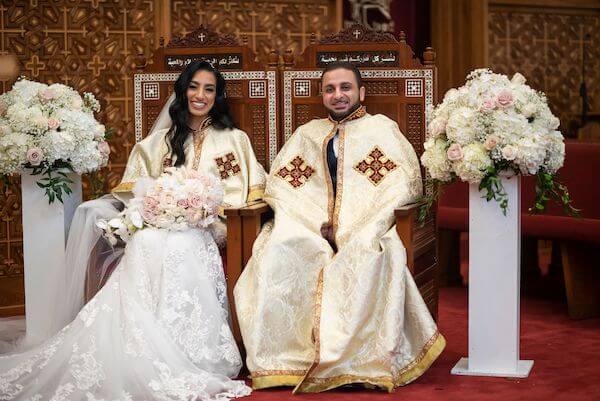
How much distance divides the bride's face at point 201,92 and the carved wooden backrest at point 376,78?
1.46 ft

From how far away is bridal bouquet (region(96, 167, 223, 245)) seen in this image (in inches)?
197

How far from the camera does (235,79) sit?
593 cm

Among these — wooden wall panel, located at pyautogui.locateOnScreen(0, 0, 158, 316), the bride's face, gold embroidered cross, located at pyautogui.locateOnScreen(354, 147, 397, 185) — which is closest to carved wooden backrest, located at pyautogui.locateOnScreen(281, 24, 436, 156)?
gold embroidered cross, located at pyautogui.locateOnScreen(354, 147, 397, 185)

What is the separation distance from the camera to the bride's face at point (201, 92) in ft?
18.8

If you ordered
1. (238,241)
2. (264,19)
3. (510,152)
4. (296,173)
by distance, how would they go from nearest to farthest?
(510,152) → (238,241) → (296,173) → (264,19)

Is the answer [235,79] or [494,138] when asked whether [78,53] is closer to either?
[235,79]

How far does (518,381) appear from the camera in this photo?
478cm

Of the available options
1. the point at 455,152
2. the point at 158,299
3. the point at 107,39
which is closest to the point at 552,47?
the point at 107,39

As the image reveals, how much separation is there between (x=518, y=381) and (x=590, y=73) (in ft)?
20.5

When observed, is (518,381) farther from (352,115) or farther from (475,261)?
(352,115)

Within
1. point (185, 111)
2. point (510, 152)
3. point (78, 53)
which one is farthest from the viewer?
point (78, 53)

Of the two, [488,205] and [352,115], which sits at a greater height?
[352,115]

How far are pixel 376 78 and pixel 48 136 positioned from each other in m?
1.86

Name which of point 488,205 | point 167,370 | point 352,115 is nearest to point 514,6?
point 352,115
